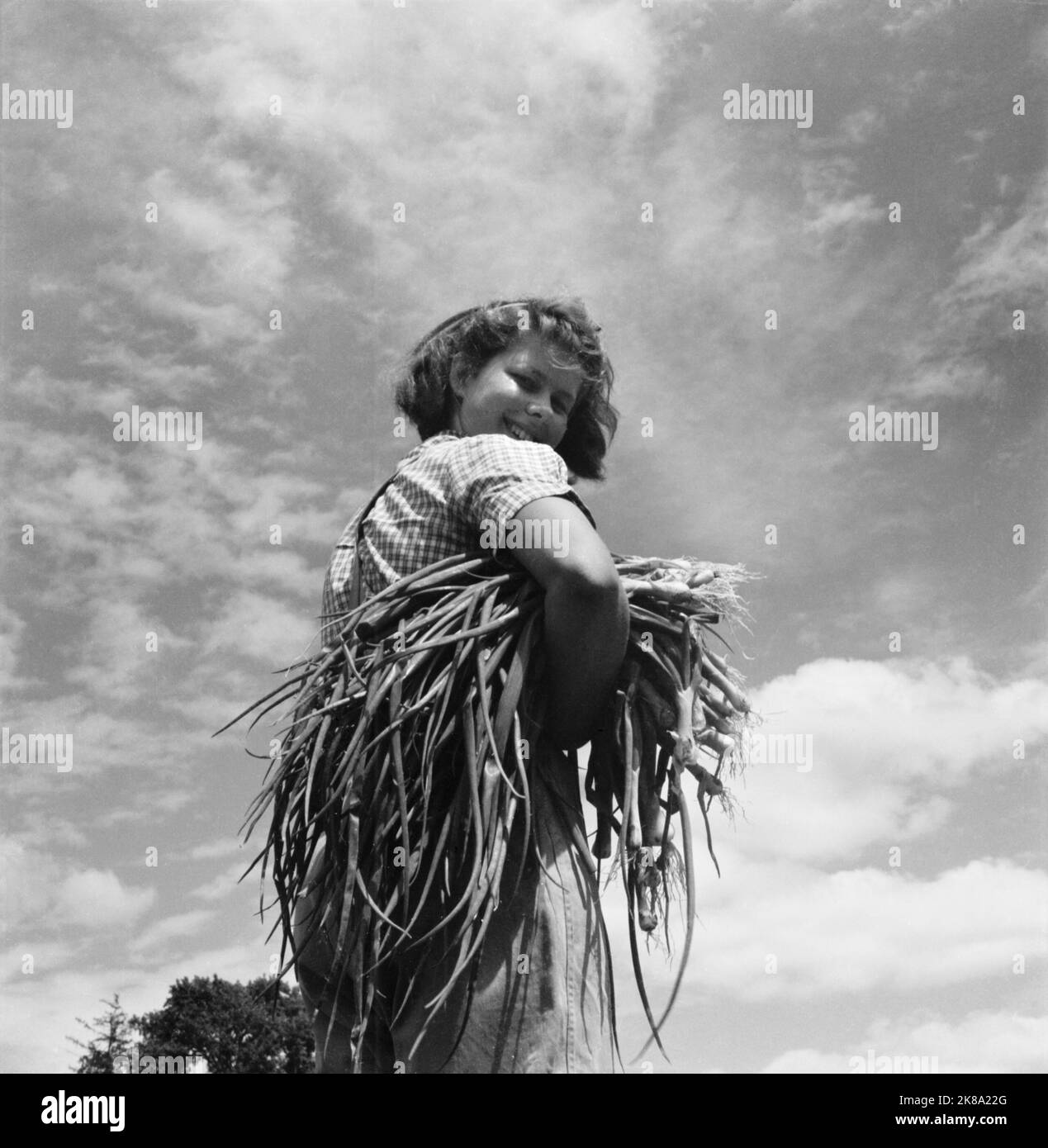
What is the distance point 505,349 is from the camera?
10.1ft

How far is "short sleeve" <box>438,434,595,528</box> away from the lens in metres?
2.45

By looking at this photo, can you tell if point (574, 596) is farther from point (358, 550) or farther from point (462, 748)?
point (358, 550)

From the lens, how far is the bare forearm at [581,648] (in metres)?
2.38

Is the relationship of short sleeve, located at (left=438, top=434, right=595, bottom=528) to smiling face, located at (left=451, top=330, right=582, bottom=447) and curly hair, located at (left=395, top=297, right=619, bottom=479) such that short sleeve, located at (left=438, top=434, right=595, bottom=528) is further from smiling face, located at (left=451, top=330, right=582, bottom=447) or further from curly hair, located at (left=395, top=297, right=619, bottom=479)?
curly hair, located at (left=395, top=297, right=619, bottom=479)

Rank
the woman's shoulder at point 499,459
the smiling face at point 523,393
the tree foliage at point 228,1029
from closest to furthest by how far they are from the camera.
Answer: the woman's shoulder at point 499,459 → the smiling face at point 523,393 → the tree foliage at point 228,1029

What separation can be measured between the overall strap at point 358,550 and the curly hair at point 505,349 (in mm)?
411

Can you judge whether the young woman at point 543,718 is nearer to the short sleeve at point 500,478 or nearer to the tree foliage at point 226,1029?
the short sleeve at point 500,478

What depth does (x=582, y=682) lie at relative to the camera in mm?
2500

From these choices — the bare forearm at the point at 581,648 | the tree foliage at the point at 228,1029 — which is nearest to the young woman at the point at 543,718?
the bare forearm at the point at 581,648

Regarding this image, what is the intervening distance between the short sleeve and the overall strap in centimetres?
29

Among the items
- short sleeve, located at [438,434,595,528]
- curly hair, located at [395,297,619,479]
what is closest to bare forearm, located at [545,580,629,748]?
short sleeve, located at [438,434,595,528]

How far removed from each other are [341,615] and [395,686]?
294 millimetres
